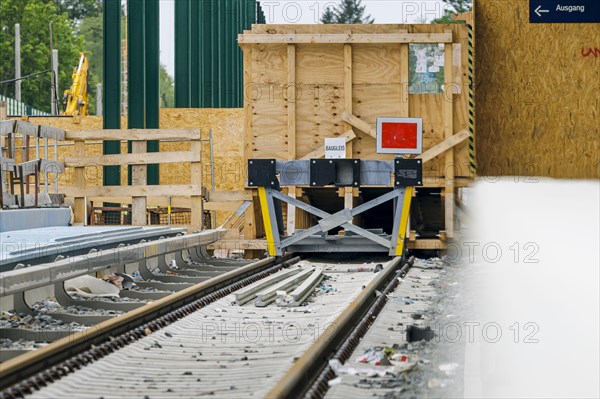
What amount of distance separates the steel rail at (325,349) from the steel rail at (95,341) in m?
1.42

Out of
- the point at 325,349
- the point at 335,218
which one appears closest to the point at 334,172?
the point at 335,218

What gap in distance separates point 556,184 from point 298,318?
4696 mm

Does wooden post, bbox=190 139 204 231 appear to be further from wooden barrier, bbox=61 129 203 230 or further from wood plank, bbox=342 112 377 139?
wood plank, bbox=342 112 377 139

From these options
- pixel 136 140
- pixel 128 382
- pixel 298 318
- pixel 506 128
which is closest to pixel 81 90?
pixel 136 140

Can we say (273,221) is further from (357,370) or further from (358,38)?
(357,370)

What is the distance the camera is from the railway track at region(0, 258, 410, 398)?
6070 millimetres

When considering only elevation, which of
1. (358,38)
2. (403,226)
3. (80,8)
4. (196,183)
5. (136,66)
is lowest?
(403,226)

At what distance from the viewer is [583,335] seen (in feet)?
17.3

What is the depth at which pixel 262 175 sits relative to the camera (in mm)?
15414

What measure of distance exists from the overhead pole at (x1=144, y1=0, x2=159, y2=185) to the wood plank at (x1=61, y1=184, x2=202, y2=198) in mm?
7090

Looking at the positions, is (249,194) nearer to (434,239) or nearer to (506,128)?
(434,239)

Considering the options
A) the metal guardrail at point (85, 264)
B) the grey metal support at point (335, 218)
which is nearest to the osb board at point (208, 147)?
the grey metal support at point (335, 218)

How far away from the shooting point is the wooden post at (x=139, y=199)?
725 inches

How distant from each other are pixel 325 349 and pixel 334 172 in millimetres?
8440
